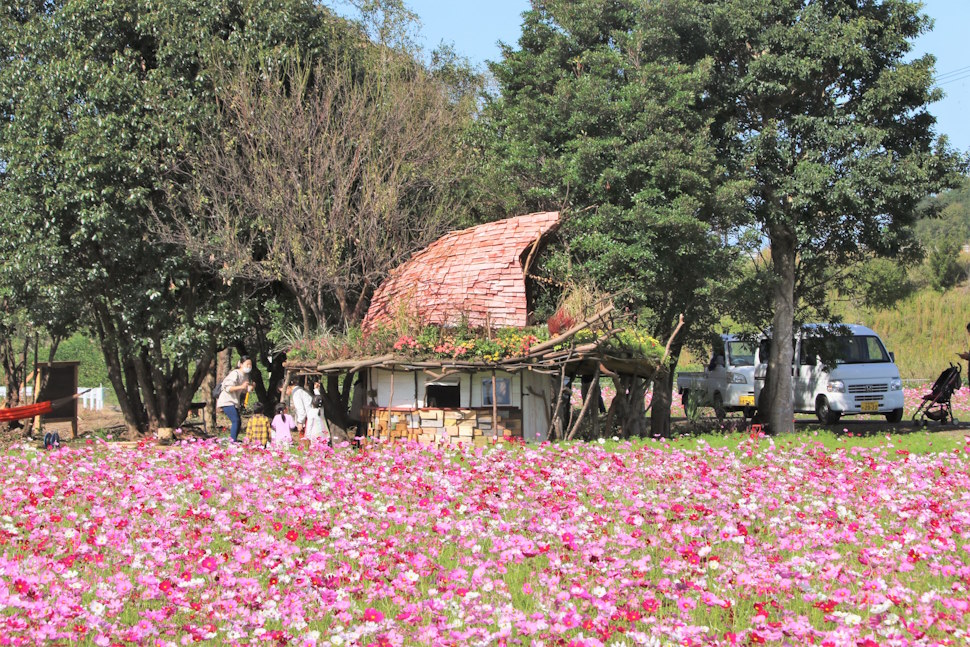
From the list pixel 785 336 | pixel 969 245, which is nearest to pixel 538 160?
pixel 785 336

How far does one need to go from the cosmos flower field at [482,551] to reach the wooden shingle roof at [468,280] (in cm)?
440

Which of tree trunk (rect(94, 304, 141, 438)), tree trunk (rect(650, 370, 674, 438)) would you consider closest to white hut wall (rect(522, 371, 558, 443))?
tree trunk (rect(650, 370, 674, 438))

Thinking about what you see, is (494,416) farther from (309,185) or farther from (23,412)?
(23,412)

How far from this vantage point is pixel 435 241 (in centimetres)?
2048

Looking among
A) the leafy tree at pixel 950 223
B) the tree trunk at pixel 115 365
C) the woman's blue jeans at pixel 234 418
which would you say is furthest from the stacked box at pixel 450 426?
the leafy tree at pixel 950 223

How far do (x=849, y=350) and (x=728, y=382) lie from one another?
127 inches

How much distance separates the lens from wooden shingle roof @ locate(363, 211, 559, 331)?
17484 mm

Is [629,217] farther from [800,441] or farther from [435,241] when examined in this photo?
[800,441]

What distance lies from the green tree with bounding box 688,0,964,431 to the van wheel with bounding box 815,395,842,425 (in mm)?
2448

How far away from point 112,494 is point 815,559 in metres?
7.11

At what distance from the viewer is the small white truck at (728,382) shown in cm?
2697

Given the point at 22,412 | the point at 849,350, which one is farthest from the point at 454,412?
the point at 849,350

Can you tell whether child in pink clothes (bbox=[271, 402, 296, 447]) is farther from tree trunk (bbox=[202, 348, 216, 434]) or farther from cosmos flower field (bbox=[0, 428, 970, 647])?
tree trunk (bbox=[202, 348, 216, 434])

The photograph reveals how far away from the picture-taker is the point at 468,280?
18.1 m
